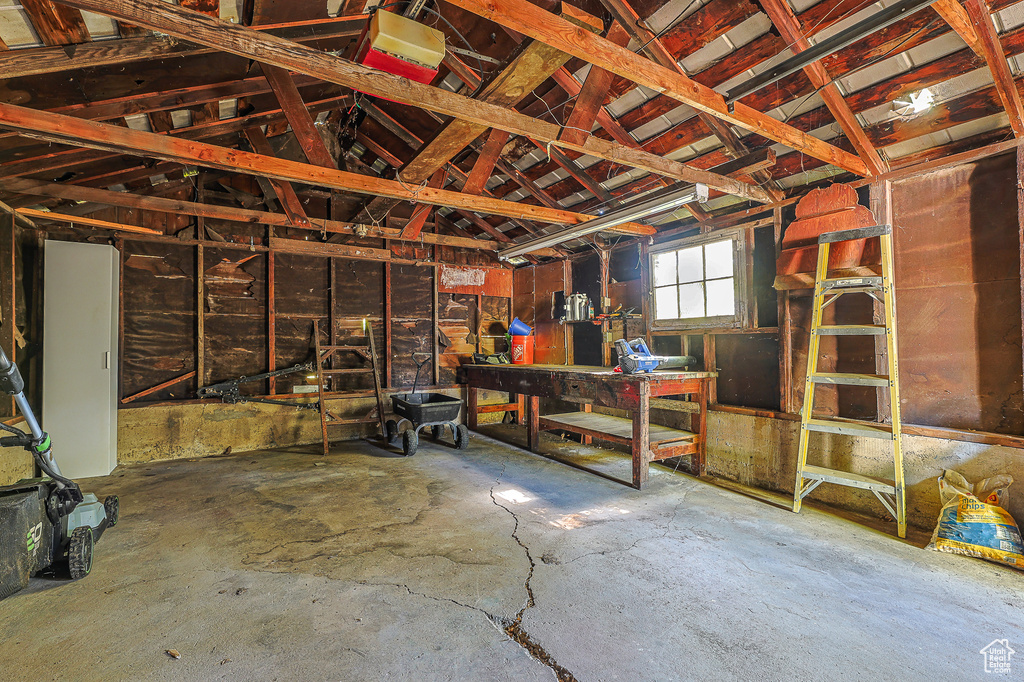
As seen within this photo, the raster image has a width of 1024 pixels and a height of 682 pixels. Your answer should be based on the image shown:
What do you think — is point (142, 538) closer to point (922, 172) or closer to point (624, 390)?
point (624, 390)

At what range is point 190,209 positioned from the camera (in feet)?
16.1

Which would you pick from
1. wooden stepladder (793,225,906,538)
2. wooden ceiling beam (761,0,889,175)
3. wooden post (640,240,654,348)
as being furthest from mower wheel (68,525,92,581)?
wooden post (640,240,654,348)

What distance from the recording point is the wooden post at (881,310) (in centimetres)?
334

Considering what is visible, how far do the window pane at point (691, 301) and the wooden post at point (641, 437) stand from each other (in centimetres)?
141

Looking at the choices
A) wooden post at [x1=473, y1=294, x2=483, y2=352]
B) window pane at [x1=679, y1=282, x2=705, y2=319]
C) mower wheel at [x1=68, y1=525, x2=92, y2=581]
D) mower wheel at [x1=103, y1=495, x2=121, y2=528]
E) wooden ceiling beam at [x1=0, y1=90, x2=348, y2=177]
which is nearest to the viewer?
mower wheel at [x1=68, y1=525, x2=92, y2=581]

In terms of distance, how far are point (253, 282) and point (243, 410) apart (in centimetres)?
156

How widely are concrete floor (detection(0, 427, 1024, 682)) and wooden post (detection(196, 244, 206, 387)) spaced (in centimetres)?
181

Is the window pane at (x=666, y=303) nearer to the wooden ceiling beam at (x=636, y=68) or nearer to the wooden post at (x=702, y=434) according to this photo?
the wooden post at (x=702, y=434)

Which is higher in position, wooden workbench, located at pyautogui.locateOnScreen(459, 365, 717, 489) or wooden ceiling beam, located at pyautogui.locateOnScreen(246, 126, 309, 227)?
wooden ceiling beam, located at pyautogui.locateOnScreen(246, 126, 309, 227)

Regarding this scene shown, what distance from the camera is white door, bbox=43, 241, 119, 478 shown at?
4.14 metres

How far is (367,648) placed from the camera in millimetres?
1844

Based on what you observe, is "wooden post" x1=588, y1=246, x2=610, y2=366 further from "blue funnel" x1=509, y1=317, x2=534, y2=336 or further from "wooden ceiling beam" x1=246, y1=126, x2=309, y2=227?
"wooden ceiling beam" x1=246, y1=126, x2=309, y2=227

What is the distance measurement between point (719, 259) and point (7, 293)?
651 centimetres

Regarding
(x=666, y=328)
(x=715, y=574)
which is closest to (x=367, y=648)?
(x=715, y=574)
